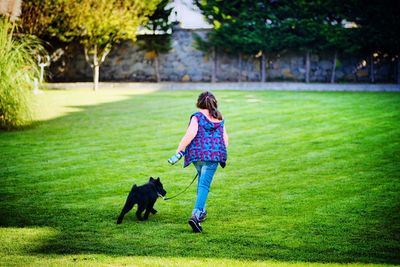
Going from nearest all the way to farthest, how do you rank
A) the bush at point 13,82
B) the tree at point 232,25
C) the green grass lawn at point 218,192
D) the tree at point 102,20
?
the green grass lawn at point 218,192, the bush at point 13,82, the tree at point 102,20, the tree at point 232,25

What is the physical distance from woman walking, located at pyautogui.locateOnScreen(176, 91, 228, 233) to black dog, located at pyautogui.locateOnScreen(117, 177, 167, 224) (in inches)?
18.2

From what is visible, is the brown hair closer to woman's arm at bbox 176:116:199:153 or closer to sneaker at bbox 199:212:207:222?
woman's arm at bbox 176:116:199:153

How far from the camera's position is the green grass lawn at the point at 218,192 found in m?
4.80

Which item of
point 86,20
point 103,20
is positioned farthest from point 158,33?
point 86,20

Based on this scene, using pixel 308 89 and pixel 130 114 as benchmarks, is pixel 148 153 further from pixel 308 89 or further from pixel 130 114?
pixel 308 89

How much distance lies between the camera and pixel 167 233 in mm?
5316

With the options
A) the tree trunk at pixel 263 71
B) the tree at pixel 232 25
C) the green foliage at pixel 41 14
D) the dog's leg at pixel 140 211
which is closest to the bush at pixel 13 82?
the dog's leg at pixel 140 211

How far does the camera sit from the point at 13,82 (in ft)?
36.6

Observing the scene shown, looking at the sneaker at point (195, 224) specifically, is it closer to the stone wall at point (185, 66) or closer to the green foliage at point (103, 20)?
the green foliage at point (103, 20)

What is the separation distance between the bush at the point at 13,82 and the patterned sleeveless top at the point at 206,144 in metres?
6.78

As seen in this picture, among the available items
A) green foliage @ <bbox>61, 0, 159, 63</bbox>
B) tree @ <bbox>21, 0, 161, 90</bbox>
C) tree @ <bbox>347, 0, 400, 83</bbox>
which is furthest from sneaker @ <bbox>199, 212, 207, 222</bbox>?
tree @ <bbox>347, 0, 400, 83</bbox>

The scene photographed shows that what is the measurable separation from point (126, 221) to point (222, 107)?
988 cm

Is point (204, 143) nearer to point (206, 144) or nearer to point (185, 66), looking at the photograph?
point (206, 144)

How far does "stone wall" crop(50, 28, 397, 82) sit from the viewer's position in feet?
79.3
